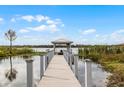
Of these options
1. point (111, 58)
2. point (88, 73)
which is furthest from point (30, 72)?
point (111, 58)

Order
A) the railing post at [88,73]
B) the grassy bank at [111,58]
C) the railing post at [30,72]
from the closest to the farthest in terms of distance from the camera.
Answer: the railing post at [88,73] < the railing post at [30,72] < the grassy bank at [111,58]

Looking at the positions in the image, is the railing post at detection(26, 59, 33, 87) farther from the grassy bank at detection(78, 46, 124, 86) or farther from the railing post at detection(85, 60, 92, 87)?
the grassy bank at detection(78, 46, 124, 86)

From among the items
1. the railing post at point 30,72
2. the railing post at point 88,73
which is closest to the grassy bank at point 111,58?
the railing post at point 88,73

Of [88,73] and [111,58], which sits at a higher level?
[88,73]

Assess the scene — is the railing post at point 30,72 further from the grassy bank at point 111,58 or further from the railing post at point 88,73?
the grassy bank at point 111,58

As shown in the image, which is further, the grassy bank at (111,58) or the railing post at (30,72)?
the grassy bank at (111,58)

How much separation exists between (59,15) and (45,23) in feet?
6.20

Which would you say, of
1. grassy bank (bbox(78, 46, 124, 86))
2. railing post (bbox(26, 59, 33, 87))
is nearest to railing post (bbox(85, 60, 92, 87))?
railing post (bbox(26, 59, 33, 87))

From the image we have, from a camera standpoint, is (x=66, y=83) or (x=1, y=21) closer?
(x=66, y=83)

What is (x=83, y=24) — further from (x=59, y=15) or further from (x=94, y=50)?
(x=94, y=50)

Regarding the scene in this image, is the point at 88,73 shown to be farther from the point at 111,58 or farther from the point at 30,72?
the point at 111,58

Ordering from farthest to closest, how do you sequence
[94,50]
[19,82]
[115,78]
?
[94,50] → [115,78] → [19,82]
